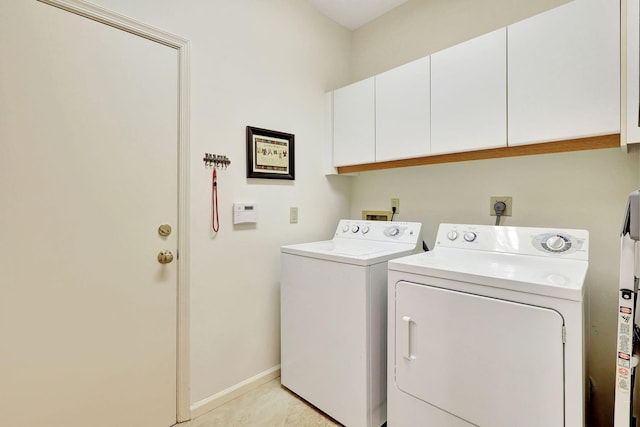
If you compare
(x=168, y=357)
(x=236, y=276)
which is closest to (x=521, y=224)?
(x=236, y=276)

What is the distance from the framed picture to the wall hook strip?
0.48 ft

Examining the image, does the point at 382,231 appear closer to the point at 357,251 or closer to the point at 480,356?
the point at 357,251

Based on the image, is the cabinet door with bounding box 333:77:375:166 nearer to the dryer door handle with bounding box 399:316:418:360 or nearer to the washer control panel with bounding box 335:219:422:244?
the washer control panel with bounding box 335:219:422:244

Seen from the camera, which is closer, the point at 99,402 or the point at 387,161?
the point at 99,402

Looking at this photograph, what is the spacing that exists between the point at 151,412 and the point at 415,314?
4.57ft

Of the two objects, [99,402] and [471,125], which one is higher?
[471,125]

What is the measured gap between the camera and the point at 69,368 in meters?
1.33

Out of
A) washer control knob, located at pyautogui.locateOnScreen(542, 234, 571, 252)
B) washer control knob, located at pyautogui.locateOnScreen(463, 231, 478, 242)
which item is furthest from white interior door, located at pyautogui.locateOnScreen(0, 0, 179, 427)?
washer control knob, located at pyautogui.locateOnScreen(542, 234, 571, 252)

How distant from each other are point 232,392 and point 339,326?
81cm

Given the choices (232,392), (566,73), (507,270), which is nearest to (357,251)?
(507,270)

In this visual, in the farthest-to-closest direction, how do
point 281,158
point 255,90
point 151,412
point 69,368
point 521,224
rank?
point 281,158 < point 255,90 < point 521,224 < point 151,412 < point 69,368

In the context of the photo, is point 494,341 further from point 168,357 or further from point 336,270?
point 168,357

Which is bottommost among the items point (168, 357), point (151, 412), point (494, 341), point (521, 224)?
point (151, 412)

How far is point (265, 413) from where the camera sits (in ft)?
5.68
